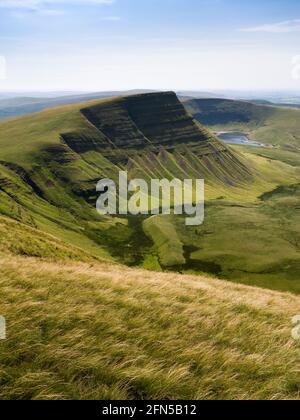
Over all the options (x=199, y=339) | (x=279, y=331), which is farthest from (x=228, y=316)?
(x=199, y=339)

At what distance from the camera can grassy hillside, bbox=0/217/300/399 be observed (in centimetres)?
769

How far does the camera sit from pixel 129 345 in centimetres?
909

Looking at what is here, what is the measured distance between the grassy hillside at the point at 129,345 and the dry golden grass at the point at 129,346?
0.07 feet

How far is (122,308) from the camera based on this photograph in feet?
36.9

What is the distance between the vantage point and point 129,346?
356 inches

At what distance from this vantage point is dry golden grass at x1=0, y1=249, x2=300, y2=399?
7688 millimetres

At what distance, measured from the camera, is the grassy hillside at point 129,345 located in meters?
7.69

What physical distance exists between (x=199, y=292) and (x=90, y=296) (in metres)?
5.28

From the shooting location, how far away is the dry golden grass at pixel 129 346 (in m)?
7.69

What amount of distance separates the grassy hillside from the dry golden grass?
0.9 inches

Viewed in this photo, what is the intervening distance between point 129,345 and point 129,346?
0.13 ft
